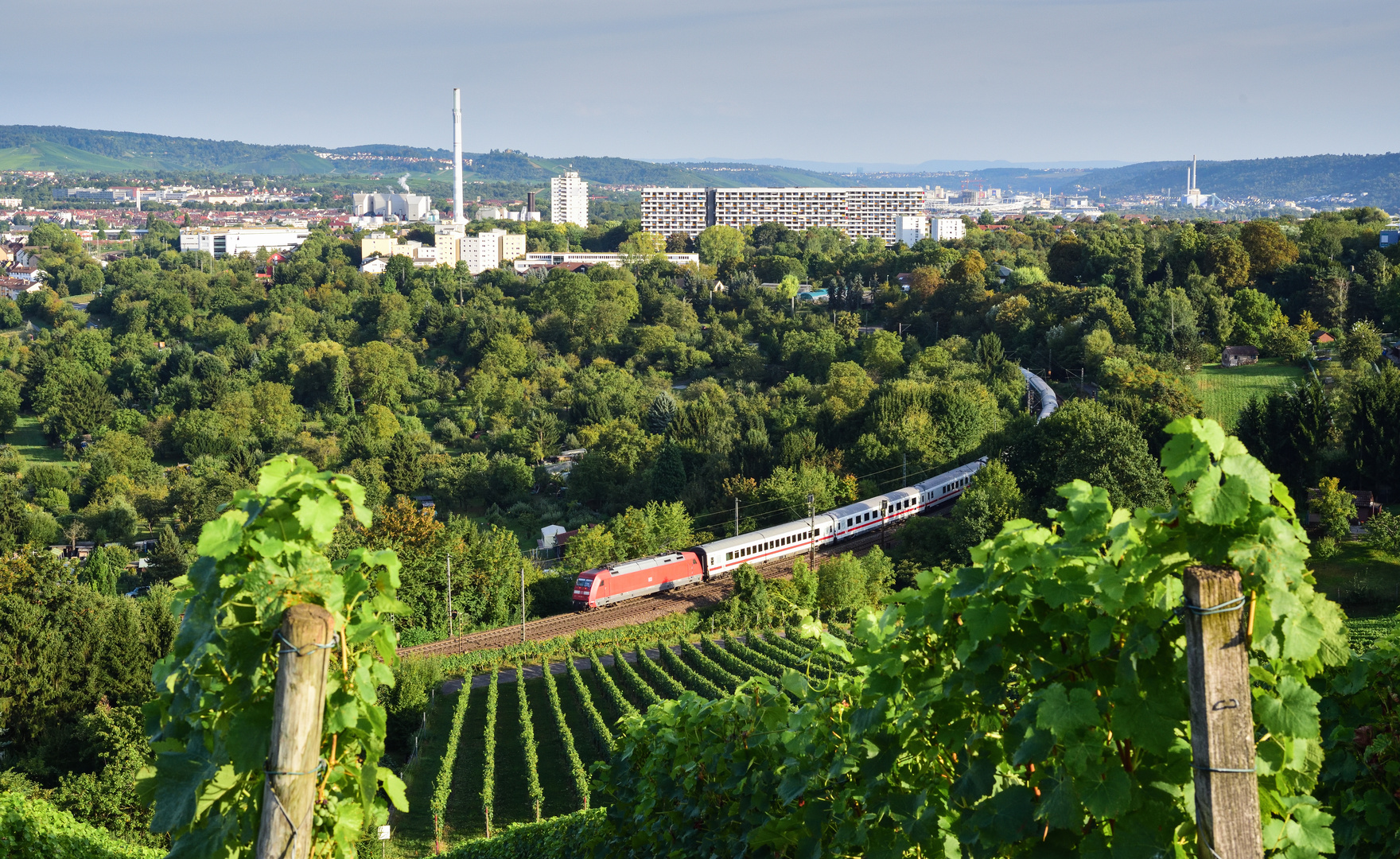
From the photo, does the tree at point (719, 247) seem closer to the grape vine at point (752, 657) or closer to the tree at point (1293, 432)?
the tree at point (1293, 432)

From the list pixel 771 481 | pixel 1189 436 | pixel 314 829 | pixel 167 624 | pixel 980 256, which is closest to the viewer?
pixel 1189 436

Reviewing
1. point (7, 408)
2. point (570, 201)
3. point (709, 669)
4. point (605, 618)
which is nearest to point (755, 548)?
point (605, 618)

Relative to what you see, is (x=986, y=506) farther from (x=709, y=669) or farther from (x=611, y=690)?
(x=611, y=690)

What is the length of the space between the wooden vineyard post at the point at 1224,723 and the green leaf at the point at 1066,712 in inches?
12.9

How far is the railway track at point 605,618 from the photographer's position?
25.6m

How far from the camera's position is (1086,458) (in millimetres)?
27984

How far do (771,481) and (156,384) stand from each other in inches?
1918

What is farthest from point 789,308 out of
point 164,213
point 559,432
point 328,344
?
point 164,213

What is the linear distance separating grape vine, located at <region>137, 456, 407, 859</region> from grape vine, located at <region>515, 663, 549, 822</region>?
12.1m

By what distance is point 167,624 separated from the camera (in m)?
19.1

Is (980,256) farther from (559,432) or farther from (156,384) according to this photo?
(156,384)

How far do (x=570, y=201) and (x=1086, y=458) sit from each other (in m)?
164

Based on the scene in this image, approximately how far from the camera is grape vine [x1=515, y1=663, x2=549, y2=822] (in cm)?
1603

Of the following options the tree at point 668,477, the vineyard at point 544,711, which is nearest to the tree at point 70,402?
the tree at point 668,477
